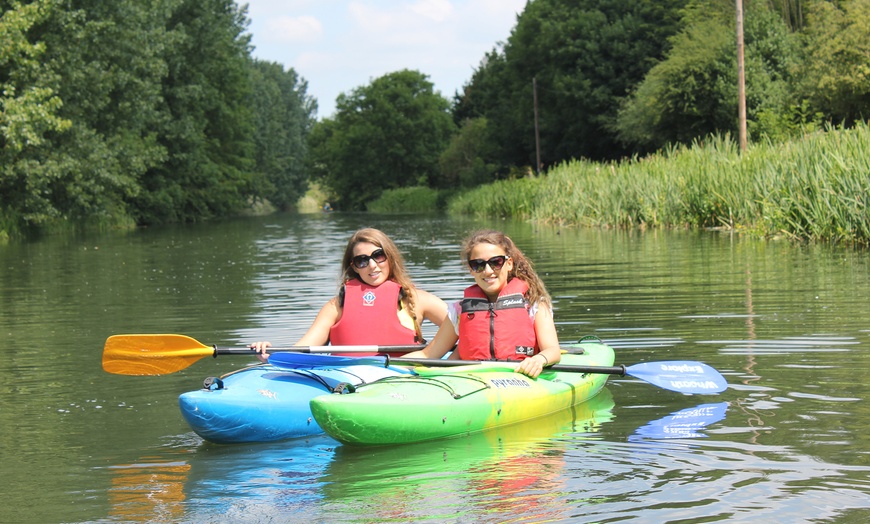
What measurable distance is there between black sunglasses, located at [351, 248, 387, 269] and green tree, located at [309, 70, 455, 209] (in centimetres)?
8465

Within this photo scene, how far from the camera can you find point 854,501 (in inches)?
180

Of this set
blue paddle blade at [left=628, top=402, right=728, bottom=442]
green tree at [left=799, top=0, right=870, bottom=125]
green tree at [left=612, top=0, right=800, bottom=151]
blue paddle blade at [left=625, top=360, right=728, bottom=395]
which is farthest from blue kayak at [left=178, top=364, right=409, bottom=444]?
green tree at [left=612, top=0, right=800, bottom=151]

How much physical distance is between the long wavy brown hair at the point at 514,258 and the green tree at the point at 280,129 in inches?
2636

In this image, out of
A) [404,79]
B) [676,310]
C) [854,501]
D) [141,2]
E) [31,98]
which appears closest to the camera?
[854,501]

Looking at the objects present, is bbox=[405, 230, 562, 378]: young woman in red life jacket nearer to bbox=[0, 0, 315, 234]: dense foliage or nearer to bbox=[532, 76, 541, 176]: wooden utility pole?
bbox=[0, 0, 315, 234]: dense foliage

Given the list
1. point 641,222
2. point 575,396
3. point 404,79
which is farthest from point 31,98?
point 404,79

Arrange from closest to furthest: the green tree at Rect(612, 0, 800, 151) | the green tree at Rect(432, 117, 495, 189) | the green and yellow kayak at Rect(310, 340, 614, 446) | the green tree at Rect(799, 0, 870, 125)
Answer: the green and yellow kayak at Rect(310, 340, 614, 446) → the green tree at Rect(799, 0, 870, 125) → the green tree at Rect(612, 0, 800, 151) → the green tree at Rect(432, 117, 495, 189)

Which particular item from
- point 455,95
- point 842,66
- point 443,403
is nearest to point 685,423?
point 443,403

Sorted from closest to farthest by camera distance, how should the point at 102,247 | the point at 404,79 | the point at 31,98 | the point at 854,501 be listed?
1. the point at 854,501
2. the point at 102,247
3. the point at 31,98
4. the point at 404,79

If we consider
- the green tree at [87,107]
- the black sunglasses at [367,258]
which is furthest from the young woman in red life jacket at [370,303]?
the green tree at [87,107]

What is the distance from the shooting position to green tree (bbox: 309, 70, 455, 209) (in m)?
94.9

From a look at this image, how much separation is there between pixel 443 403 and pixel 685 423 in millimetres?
1381

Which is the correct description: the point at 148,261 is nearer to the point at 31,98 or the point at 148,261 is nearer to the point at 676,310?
the point at 31,98

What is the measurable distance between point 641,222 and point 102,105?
2110 cm
